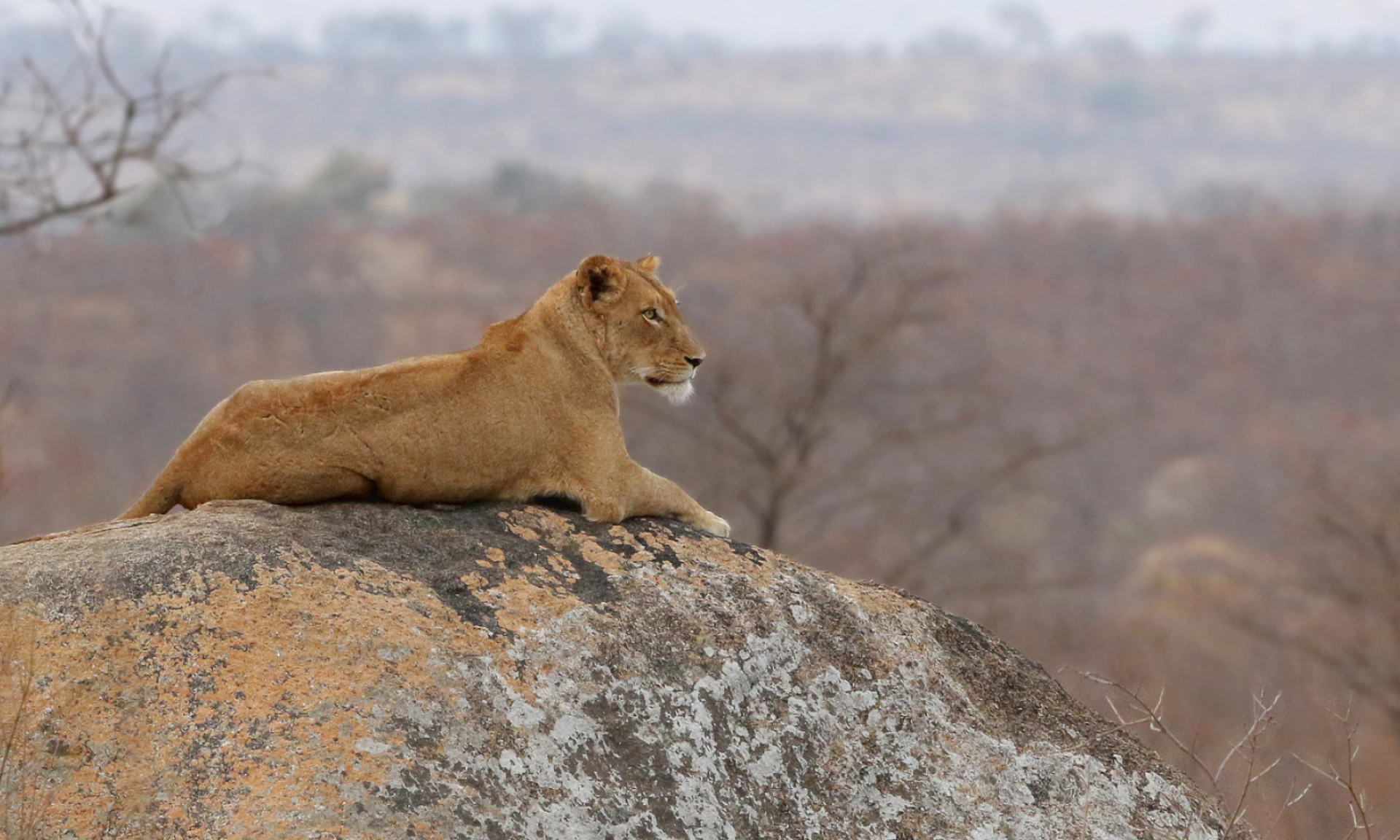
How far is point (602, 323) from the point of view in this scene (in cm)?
685

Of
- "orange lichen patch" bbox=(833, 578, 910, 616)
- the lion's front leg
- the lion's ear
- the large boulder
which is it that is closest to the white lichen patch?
the large boulder

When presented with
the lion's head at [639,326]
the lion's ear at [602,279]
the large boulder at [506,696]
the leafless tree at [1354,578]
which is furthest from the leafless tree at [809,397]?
the large boulder at [506,696]

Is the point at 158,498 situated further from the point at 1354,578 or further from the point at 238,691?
the point at 1354,578

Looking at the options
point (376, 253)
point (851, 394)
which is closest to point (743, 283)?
point (851, 394)

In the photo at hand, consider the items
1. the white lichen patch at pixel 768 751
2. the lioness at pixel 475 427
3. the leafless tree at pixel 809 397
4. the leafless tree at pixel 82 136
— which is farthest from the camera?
the leafless tree at pixel 809 397

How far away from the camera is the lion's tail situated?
20.2 feet

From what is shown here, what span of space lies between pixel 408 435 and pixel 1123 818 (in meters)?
2.95

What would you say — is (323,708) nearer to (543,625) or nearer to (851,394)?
(543,625)

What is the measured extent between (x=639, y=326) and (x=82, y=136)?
727 cm

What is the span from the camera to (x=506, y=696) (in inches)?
197

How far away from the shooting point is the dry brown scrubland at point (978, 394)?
29.5 metres

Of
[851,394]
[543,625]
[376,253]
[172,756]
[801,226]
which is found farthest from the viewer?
[801,226]

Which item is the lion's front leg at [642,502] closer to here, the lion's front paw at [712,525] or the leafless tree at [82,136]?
the lion's front paw at [712,525]

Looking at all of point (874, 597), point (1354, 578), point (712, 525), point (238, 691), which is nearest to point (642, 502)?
point (712, 525)
